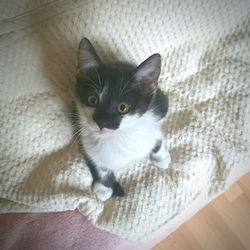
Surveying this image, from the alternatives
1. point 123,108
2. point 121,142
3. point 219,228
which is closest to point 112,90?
point 123,108

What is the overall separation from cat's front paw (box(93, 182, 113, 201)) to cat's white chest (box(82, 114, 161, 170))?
71 millimetres

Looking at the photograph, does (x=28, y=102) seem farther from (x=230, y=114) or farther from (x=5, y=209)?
(x=230, y=114)

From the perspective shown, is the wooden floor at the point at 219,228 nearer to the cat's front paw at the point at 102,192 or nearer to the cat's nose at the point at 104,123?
the cat's front paw at the point at 102,192

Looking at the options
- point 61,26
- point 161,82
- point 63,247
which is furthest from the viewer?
point 161,82

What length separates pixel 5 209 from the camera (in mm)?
980

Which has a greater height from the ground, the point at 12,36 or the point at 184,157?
the point at 12,36

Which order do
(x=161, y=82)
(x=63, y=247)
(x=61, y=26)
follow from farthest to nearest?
(x=161, y=82) → (x=61, y=26) → (x=63, y=247)

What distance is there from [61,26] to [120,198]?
592 millimetres

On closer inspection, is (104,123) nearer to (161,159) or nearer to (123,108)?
(123,108)

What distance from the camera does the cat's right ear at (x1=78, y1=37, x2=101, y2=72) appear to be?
0.86 meters

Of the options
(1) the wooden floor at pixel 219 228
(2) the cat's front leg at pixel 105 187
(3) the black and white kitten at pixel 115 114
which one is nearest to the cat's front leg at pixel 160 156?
(3) the black and white kitten at pixel 115 114

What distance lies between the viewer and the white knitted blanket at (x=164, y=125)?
3.27 ft

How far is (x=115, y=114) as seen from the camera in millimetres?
850

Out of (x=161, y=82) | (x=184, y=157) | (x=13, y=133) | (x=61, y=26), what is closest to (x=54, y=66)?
(x=61, y=26)
